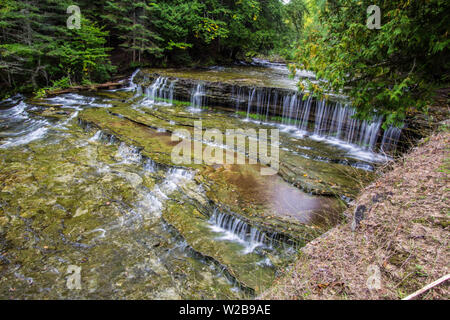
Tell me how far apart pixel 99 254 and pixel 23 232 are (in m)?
1.71

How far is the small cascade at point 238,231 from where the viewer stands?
4.47m

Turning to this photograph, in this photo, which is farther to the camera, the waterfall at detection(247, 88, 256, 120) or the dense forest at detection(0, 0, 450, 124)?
the waterfall at detection(247, 88, 256, 120)

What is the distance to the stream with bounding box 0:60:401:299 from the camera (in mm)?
3881

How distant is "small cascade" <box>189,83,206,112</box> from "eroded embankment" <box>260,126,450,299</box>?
31.7ft

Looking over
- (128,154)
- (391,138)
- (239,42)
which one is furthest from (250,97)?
(239,42)

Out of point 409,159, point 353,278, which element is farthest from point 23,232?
point 409,159

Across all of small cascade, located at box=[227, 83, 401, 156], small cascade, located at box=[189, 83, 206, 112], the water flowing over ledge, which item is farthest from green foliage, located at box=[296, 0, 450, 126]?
small cascade, located at box=[189, 83, 206, 112]

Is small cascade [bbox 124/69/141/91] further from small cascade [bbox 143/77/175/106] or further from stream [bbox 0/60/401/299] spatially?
stream [bbox 0/60/401/299]

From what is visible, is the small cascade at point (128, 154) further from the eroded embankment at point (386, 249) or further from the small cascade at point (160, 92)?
the eroded embankment at point (386, 249)

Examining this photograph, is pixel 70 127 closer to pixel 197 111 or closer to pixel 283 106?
pixel 197 111

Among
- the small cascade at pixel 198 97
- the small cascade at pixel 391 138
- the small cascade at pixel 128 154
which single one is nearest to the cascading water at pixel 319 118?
the small cascade at pixel 391 138

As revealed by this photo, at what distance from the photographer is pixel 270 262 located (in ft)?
13.5

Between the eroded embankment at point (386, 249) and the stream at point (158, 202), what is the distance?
3.16 feet

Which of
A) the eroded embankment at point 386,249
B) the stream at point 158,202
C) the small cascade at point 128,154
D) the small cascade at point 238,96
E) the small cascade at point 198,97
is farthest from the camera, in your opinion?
the small cascade at point 198,97
